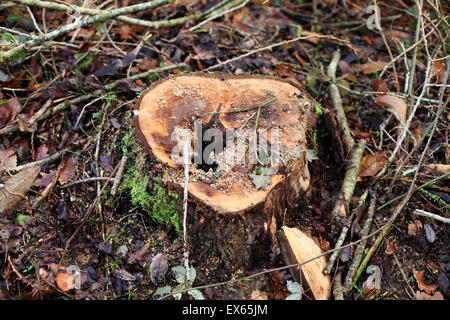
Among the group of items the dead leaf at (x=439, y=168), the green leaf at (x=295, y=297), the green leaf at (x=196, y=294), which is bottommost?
the green leaf at (x=295, y=297)

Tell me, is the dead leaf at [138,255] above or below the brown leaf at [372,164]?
below

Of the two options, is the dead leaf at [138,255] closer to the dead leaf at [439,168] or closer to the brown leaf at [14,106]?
the brown leaf at [14,106]

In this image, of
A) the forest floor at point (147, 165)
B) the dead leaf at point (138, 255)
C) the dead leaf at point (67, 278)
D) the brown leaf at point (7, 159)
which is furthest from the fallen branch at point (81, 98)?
the dead leaf at point (138, 255)

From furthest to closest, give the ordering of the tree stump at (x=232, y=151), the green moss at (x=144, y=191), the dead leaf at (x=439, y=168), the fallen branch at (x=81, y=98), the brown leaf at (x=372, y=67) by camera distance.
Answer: the brown leaf at (x=372, y=67), the fallen branch at (x=81, y=98), the dead leaf at (x=439, y=168), the green moss at (x=144, y=191), the tree stump at (x=232, y=151)

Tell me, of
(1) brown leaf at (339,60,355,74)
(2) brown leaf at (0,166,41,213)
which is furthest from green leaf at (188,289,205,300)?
(1) brown leaf at (339,60,355,74)

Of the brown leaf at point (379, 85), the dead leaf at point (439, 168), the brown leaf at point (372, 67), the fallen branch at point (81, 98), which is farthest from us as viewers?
the brown leaf at point (372, 67)
